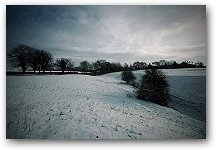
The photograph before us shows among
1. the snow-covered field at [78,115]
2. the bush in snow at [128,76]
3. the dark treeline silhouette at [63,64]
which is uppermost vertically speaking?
the dark treeline silhouette at [63,64]

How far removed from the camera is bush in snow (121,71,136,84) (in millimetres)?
4422

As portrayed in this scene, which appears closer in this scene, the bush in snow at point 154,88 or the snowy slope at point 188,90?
the snowy slope at point 188,90

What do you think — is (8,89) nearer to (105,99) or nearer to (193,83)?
(105,99)

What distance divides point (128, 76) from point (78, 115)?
1577mm

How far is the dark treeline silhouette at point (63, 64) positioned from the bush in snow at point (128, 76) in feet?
0.40

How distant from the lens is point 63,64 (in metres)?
4.16

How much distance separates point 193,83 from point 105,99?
2.06 metres

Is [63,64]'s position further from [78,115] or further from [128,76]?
[128,76]

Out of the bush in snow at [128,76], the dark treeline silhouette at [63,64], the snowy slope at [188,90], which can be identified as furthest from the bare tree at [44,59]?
the bush in snow at [128,76]

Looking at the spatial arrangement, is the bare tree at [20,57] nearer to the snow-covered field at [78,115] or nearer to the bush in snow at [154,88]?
the snow-covered field at [78,115]

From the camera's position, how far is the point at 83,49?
13.6ft

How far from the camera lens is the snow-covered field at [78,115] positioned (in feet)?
11.9

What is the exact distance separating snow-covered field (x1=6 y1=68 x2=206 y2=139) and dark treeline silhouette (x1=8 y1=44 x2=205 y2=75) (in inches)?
7.8

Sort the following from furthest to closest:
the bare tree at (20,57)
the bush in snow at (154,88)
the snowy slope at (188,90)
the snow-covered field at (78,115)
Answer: the bush in snow at (154,88), the snowy slope at (188,90), the bare tree at (20,57), the snow-covered field at (78,115)
